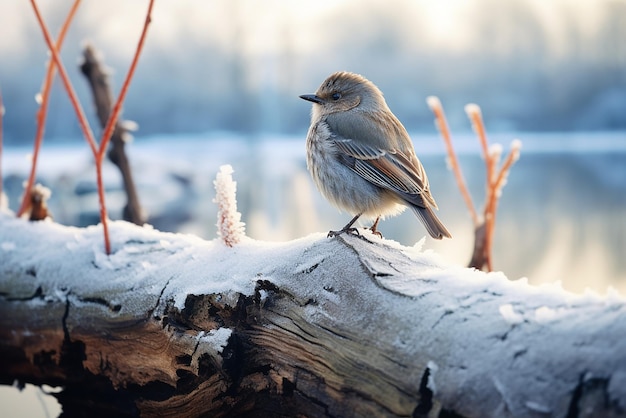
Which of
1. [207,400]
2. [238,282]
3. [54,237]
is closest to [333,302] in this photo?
[238,282]

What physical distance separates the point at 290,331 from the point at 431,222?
390 millimetres

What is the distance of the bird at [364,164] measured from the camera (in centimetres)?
125

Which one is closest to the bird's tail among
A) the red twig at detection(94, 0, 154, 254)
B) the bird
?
the bird

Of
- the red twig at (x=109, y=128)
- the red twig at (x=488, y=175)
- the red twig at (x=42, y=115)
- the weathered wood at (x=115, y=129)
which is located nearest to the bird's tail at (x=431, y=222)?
the red twig at (x=488, y=175)

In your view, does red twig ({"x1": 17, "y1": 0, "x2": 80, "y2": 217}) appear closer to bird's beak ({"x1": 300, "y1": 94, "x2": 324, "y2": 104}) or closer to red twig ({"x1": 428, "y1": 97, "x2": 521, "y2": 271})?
bird's beak ({"x1": 300, "y1": 94, "x2": 324, "y2": 104})

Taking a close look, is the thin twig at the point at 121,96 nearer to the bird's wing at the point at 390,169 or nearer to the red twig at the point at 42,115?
the red twig at the point at 42,115

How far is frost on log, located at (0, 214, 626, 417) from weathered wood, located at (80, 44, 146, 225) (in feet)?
1.75

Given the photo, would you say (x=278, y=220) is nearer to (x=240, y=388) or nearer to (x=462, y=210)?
(x=462, y=210)

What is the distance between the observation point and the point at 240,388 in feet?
3.39

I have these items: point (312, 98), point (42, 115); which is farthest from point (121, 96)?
point (312, 98)

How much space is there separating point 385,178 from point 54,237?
776 millimetres

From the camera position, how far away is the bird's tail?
3.90 ft

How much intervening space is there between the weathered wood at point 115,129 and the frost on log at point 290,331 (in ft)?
1.75

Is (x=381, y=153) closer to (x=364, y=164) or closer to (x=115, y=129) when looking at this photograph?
(x=364, y=164)
